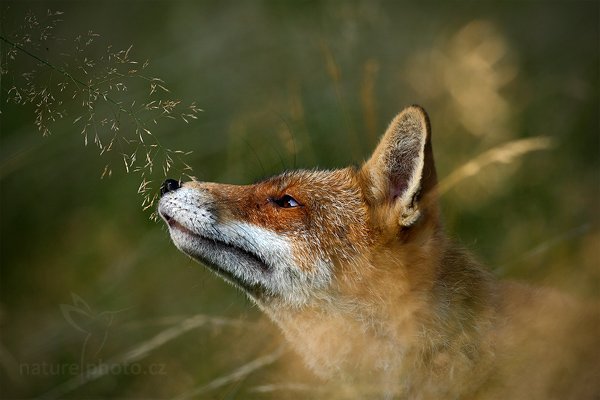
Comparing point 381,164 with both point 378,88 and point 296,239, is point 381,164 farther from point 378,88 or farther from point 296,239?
point 378,88

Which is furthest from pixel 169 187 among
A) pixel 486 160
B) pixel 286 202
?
pixel 486 160

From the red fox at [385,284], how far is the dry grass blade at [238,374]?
9.4 inches

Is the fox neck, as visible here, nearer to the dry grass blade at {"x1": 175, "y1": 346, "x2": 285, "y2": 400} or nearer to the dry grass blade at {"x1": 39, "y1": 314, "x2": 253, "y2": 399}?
the dry grass blade at {"x1": 175, "y1": 346, "x2": 285, "y2": 400}

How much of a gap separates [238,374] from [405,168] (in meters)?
1.38

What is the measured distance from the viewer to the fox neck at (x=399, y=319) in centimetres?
354

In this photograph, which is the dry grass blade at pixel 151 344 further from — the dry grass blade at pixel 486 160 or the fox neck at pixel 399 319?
the dry grass blade at pixel 486 160

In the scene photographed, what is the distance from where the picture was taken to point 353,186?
163 inches

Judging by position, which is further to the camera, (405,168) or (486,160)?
(486,160)

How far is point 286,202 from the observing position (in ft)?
13.5

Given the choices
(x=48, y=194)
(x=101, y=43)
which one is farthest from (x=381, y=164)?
(x=101, y=43)

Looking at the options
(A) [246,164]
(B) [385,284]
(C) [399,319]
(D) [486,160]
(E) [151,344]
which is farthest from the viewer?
(A) [246,164]

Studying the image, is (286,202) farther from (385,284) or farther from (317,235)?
(385,284)

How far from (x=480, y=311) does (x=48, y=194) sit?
14.6 feet

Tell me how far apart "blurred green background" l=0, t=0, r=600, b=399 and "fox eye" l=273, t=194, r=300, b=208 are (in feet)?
2.45
